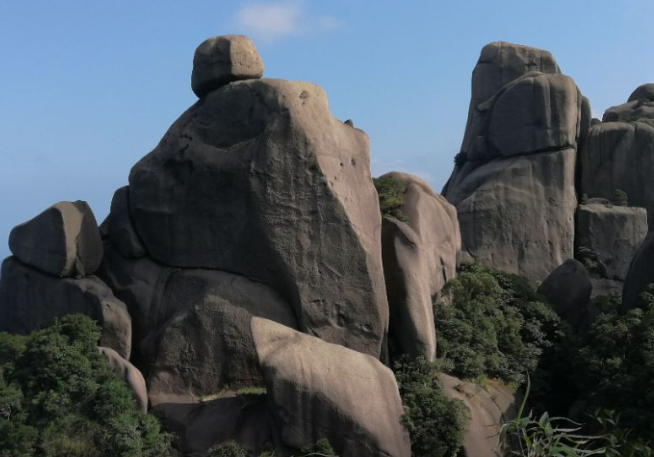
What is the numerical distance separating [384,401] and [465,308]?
5523mm

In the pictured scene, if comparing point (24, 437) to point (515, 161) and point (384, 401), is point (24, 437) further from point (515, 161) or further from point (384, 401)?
point (515, 161)

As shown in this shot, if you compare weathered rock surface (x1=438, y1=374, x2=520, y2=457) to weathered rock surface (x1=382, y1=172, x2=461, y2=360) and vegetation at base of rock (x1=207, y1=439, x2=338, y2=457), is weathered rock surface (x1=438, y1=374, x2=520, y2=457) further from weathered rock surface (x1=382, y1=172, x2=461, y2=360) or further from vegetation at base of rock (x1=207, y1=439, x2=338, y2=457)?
vegetation at base of rock (x1=207, y1=439, x2=338, y2=457)

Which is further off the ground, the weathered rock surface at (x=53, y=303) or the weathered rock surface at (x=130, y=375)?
the weathered rock surface at (x=53, y=303)

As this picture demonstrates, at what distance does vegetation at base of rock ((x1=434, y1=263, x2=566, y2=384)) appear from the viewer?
22.1m

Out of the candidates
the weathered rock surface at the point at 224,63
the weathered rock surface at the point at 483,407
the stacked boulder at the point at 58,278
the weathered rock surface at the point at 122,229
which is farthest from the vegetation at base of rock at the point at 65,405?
the weathered rock surface at the point at 224,63

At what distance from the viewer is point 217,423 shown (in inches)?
767

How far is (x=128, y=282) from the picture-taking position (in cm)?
2228

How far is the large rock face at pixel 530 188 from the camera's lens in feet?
106

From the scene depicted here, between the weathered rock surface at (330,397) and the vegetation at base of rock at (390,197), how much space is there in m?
5.04

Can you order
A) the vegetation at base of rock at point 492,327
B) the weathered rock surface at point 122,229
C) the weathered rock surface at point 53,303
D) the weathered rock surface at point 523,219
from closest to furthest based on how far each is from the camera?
the weathered rock surface at point 53,303, the vegetation at base of rock at point 492,327, the weathered rock surface at point 122,229, the weathered rock surface at point 523,219

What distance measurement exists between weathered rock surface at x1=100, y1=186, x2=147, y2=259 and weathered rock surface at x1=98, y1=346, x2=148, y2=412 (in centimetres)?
320

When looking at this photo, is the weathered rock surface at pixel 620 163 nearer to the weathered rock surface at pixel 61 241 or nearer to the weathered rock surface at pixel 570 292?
the weathered rock surface at pixel 570 292

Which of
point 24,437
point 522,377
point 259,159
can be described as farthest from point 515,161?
point 24,437

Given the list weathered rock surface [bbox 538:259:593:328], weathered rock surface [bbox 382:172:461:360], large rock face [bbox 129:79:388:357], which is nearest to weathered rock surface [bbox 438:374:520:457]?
weathered rock surface [bbox 382:172:461:360]
